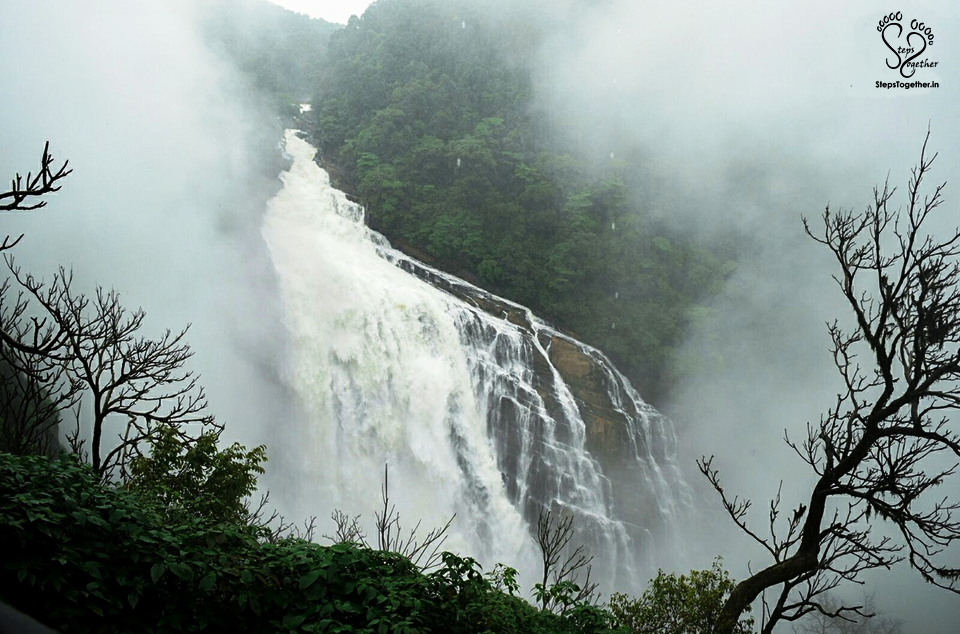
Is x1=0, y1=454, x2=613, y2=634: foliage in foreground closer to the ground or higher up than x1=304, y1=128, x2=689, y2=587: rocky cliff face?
closer to the ground

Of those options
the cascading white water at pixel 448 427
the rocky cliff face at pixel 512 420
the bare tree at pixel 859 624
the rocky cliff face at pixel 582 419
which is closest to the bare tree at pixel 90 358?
the cascading white water at pixel 448 427

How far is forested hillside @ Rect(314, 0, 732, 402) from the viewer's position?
26578mm

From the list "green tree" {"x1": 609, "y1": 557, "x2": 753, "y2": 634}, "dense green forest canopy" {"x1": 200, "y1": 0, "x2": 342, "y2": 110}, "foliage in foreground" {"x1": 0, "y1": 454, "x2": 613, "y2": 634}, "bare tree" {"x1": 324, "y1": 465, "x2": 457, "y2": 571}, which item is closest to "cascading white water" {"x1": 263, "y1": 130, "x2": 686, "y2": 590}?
"bare tree" {"x1": 324, "y1": 465, "x2": 457, "y2": 571}

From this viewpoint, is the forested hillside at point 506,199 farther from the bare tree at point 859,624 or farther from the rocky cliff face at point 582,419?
the bare tree at point 859,624

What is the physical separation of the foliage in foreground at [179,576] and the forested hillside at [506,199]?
22782 millimetres

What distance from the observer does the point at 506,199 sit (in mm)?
28938

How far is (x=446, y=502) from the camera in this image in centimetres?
1744

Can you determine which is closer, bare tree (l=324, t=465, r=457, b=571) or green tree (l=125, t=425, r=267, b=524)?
bare tree (l=324, t=465, r=457, b=571)

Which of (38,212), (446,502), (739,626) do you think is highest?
(38,212)

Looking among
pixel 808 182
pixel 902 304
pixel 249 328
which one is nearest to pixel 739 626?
pixel 902 304

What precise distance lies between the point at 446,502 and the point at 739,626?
1155 centimetres

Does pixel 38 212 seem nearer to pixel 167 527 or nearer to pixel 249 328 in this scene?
pixel 249 328

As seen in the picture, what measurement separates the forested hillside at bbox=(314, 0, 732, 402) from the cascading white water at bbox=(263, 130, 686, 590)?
16.1ft

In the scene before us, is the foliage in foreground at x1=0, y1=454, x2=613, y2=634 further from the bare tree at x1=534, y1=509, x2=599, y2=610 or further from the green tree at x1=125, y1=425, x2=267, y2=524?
the green tree at x1=125, y1=425, x2=267, y2=524
